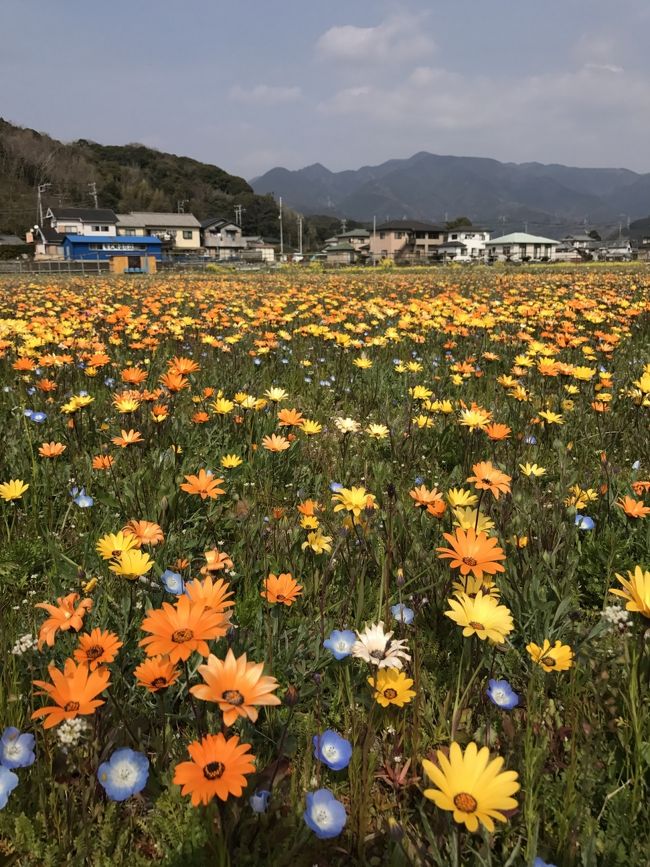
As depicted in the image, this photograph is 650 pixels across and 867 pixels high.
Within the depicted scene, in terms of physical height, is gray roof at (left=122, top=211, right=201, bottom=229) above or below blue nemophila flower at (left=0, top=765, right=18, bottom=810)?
above

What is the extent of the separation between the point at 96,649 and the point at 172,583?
48 cm

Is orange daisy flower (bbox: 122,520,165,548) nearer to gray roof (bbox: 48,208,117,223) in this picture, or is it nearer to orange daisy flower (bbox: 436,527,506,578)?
orange daisy flower (bbox: 436,527,506,578)

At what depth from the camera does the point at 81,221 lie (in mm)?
77312

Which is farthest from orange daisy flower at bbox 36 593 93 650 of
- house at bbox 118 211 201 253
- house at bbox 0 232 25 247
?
house at bbox 118 211 201 253

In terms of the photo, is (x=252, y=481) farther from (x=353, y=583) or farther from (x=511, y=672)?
(x=511, y=672)

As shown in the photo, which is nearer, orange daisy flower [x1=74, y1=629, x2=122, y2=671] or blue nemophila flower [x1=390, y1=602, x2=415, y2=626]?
orange daisy flower [x1=74, y1=629, x2=122, y2=671]

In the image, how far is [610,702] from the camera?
1412 mm

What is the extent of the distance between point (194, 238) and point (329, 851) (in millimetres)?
99136

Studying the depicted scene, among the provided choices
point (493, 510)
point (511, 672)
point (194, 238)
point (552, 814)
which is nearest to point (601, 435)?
point (493, 510)

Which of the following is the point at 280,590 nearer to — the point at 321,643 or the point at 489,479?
the point at 321,643

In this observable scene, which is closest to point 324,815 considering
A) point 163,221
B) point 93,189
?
point 163,221

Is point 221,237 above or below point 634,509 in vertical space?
above

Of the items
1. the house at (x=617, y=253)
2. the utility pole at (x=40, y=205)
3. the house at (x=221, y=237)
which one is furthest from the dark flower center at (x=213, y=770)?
the house at (x=221, y=237)

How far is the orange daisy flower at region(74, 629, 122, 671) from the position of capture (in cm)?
109
